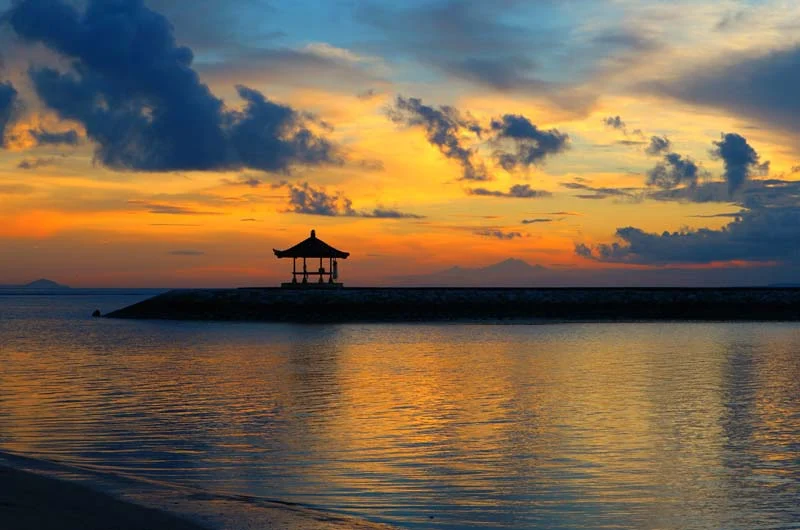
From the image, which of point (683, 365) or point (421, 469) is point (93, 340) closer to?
point (683, 365)

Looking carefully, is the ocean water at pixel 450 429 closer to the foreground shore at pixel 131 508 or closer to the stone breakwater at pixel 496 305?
the foreground shore at pixel 131 508

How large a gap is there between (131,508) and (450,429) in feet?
28.7

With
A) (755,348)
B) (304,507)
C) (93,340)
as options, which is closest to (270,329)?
(93,340)

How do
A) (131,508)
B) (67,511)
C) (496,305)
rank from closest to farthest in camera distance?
1. (67,511)
2. (131,508)
3. (496,305)

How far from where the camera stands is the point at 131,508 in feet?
35.3

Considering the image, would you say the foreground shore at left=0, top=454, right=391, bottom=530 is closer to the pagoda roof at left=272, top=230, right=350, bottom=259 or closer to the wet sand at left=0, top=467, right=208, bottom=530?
the wet sand at left=0, top=467, right=208, bottom=530

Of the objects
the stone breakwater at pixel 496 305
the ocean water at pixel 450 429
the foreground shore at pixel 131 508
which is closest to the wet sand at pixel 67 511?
the foreground shore at pixel 131 508

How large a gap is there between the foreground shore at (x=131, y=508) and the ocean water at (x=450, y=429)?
0.88 meters

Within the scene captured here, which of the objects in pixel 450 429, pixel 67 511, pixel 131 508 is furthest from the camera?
pixel 450 429

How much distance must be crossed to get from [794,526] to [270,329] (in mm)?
49961

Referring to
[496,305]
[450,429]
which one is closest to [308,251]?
[496,305]

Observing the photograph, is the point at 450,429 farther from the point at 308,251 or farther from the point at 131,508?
the point at 308,251

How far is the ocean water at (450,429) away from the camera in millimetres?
12398

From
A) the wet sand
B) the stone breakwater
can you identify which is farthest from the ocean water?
the stone breakwater
